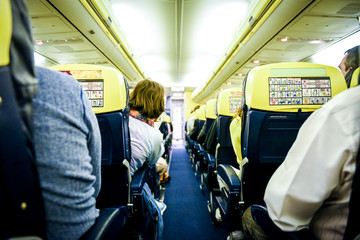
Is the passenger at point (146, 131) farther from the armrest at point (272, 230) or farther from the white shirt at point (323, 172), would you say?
the white shirt at point (323, 172)

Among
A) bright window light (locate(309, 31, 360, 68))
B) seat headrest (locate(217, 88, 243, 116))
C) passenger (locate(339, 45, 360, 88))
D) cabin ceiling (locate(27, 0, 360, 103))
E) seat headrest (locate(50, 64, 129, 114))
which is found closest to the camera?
seat headrest (locate(50, 64, 129, 114))

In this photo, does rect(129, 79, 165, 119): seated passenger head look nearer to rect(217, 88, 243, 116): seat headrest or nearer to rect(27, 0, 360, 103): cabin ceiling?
rect(217, 88, 243, 116): seat headrest

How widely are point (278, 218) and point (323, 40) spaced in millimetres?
4128

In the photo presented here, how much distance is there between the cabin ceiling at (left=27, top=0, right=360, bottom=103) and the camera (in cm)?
208

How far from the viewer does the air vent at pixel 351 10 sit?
6.99ft

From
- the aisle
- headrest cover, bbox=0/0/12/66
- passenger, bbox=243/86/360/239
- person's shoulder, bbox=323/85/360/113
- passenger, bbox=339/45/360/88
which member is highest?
passenger, bbox=339/45/360/88

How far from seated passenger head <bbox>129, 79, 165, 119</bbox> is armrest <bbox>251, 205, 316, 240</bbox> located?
1188 mm

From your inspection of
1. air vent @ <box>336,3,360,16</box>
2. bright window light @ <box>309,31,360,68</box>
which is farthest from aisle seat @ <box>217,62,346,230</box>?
bright window light @ <box>309,31,360,68</box>

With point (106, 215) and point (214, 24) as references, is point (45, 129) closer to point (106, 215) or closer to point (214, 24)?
point (106, 215)

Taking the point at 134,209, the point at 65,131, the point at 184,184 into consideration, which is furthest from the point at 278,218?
the point at 184,184

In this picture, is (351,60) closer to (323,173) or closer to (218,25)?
(323,173)

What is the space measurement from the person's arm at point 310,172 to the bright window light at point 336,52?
410 cm

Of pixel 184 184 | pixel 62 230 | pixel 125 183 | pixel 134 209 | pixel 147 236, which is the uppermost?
pixel 62 230

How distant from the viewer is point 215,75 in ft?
18.7
